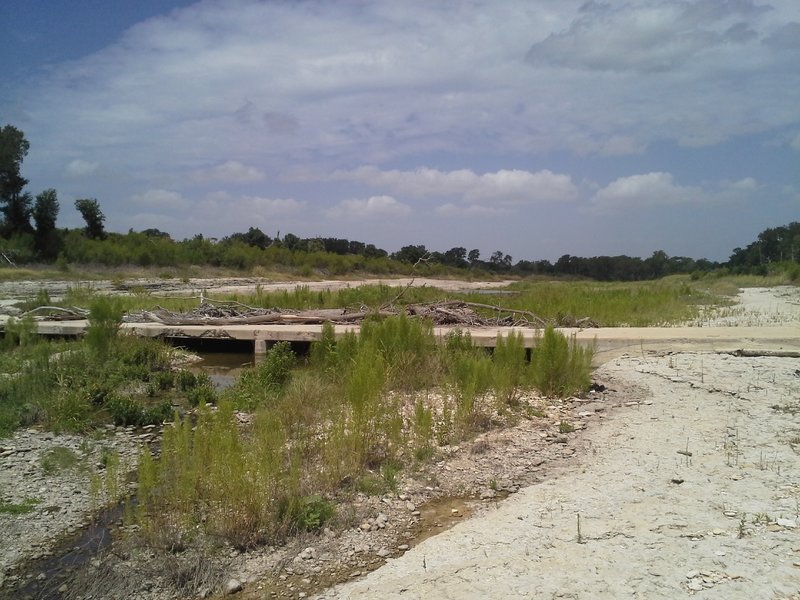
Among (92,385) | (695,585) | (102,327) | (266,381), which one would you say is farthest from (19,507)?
(102,327)

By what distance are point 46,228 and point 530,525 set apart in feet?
125

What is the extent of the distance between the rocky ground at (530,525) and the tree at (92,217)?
36504 mm

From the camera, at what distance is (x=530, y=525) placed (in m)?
4.77

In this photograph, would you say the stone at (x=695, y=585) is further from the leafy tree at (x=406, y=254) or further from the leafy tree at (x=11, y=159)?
the leafy tree at (x=406, y=254)

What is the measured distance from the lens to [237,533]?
16.0ft

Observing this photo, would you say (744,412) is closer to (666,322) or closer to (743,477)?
(743,477)

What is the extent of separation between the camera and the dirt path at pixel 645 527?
3.72m

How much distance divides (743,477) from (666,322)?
1001cm

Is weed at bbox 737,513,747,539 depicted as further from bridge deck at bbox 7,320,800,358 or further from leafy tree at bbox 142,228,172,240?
leafy tree at bbox 142,228,172,240

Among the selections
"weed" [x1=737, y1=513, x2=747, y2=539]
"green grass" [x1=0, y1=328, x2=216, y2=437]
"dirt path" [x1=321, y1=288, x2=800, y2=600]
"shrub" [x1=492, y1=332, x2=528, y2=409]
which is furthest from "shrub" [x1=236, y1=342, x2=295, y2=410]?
"weed" [x1=737, y1=513, x2=747, y2=539]

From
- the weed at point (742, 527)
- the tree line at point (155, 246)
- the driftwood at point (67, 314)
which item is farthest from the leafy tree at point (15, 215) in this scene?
the weed at point (742, 527)

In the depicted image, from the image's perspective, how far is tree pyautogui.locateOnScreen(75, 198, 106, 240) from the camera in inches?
1571

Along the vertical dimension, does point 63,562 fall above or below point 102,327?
below

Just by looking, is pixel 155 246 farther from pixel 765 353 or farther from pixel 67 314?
pixel 765 353
